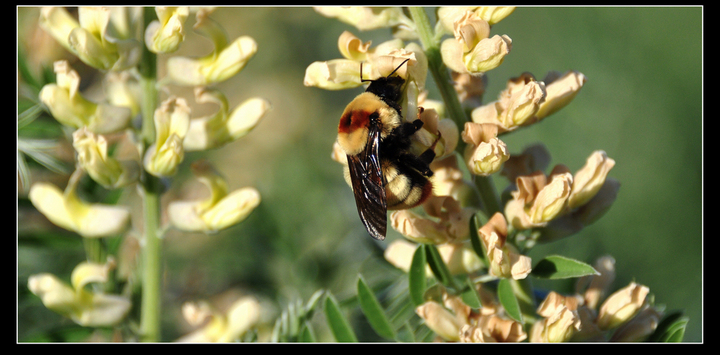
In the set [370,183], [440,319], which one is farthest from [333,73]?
[440,319]

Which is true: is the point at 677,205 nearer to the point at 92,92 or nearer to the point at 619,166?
the point at 619,166

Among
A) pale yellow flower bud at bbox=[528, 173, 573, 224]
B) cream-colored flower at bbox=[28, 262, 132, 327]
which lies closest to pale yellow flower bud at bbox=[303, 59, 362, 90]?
pale yellow flower bud at bbox=[528, 173, 573, 224]

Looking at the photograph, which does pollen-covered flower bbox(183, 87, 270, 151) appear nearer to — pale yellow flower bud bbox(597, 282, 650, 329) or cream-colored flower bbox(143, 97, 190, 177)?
cream-colored flower bbox(143, 97, 190, 177)

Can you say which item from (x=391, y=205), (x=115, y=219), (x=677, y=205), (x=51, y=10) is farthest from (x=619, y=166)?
(x=51, y=10)

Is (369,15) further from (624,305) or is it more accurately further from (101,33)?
(624,305)

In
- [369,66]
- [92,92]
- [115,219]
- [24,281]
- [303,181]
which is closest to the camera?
[369,66]

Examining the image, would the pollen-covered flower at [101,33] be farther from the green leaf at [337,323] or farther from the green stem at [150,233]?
the green leaf at [337,323]
